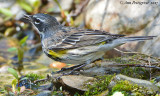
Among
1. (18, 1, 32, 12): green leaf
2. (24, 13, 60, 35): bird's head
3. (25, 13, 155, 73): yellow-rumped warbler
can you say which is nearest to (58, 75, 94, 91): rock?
(25, 13, 155, 73): yellow-rumped warbler

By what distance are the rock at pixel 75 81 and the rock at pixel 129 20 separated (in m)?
2.18

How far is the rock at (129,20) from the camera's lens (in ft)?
21.8

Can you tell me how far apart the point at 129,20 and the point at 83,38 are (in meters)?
2.29

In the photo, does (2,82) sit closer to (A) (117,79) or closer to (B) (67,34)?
(B) (67,34)

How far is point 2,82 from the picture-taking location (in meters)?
5.76

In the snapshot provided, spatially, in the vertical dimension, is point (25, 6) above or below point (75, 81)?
above

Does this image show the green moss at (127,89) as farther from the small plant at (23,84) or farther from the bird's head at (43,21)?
the bird's head at (43,21)

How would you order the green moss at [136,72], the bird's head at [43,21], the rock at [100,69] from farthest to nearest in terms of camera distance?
the bird's head at [43,21]
the rock at [100,69]
the green moss at [136,72]

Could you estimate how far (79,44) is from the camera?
546cm

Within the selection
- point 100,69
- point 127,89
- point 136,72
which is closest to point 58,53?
point 100,69

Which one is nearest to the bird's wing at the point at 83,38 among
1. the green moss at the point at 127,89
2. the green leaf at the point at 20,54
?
the green moss at the point at 127,89

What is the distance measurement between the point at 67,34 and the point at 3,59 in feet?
11.6

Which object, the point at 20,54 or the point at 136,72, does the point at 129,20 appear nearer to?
the point at 136,72

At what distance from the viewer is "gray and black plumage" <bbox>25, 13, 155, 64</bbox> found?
5230 millimetres
